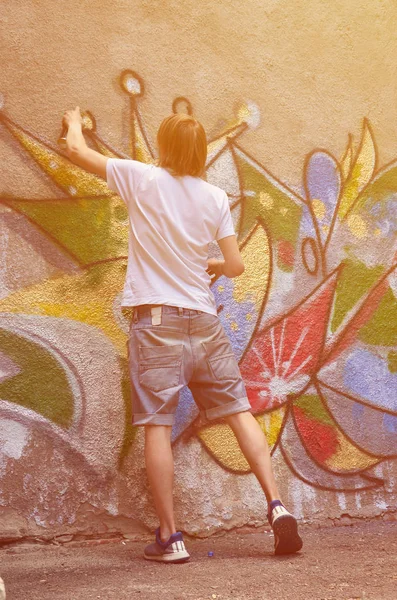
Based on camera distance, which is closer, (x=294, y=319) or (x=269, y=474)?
(x=269, y=474)

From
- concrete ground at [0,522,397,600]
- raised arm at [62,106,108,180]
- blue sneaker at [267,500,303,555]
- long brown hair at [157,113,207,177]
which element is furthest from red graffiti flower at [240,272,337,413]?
raised arm at [62,106,108,180]

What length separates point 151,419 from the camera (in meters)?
3.01

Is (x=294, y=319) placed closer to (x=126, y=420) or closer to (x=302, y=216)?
(x=302, y=216)

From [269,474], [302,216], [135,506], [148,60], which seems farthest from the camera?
[302,216]

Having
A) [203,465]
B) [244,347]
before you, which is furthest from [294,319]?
[203,465]

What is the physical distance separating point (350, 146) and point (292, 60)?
0.48 meters

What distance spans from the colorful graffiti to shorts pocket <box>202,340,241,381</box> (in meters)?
0.42

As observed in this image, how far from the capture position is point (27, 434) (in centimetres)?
322

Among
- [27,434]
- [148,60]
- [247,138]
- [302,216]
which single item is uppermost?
[148,60]

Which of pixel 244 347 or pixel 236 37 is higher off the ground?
pixel 236 37

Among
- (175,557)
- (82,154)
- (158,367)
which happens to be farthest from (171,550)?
(82,154)

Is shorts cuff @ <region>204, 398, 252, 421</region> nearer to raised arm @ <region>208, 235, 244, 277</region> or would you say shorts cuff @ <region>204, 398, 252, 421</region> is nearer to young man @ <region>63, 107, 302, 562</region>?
young man @ <region>63, 107, 302, 562</region>

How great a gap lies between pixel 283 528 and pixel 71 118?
176 centimetres

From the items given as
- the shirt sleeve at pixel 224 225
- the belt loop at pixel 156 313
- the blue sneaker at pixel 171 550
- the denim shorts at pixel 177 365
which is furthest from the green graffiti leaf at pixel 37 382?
the shirt sleeve at pixel 224 225
